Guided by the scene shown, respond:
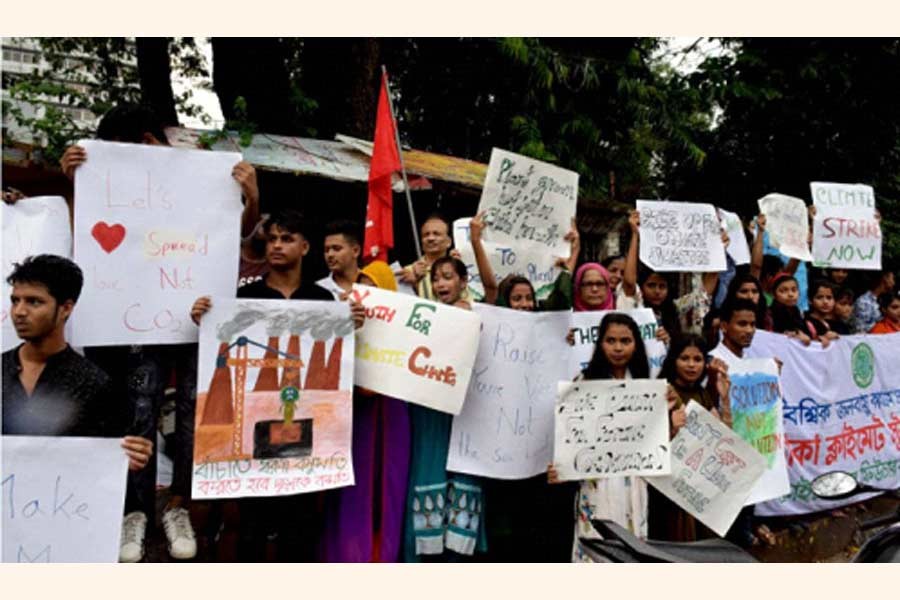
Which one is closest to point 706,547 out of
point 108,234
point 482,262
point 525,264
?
point 482,262

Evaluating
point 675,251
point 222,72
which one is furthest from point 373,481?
point 222,72

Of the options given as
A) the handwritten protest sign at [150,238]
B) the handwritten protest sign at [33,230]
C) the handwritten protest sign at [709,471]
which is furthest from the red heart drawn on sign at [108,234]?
the handwritten protest sign at [709,471]

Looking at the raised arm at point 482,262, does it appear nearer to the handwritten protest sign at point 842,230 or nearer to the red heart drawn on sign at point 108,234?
the red heart drawn on sign at point 108,234

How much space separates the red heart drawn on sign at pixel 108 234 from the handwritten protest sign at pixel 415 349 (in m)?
1.05

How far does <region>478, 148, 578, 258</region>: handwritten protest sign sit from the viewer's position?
4.64m

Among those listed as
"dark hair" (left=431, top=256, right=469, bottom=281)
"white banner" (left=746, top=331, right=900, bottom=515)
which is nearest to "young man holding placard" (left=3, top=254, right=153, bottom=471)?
"dark hair" (left=431, top=256, right=469, bottom=281)

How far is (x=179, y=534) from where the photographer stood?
3.63m

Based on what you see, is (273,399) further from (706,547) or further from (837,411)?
(837,411)

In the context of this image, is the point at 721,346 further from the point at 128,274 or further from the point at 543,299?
the point at 128,274

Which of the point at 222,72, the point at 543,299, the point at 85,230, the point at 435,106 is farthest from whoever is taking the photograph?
the point at 435,106

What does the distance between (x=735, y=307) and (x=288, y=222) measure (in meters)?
2.87

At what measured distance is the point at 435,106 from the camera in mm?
13164

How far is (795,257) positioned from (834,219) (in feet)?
1.77

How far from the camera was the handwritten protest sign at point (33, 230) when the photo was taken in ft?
10.9
